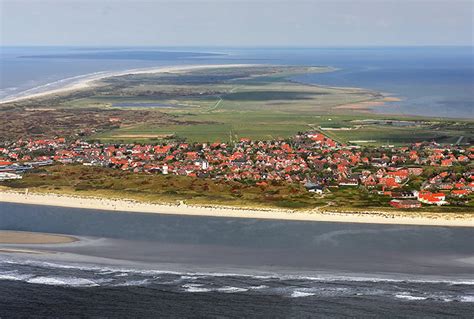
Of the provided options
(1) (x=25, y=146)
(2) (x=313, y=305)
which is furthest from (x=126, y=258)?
(1) (x=25, y=146)

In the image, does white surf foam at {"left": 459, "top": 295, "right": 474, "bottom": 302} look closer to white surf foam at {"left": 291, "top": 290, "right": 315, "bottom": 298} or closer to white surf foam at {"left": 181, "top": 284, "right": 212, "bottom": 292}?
white surf foam at {"left": 291, "top": 290, "right": 315, "bottom": 298}

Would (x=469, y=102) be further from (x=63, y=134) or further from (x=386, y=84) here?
(x=63, y=134)

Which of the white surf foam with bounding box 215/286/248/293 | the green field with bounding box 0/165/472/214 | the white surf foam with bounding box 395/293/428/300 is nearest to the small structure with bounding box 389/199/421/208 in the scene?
the green field with bounding box 0/165/472/214

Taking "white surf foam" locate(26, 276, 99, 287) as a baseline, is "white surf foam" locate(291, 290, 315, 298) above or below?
above

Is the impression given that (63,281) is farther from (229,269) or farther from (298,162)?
(298,162)

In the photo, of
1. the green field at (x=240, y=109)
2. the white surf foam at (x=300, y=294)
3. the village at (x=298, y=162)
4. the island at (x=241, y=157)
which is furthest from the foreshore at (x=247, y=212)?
the green field at (x=240, y=109)

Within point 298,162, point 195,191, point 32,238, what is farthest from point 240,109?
point 32,238
